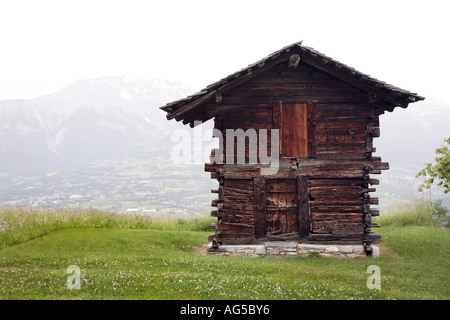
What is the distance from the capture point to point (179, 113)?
43.1ft

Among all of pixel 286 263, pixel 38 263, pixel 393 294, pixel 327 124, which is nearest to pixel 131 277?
pixel 38 263

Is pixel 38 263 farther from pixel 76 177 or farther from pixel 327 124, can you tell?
pixel 76 177

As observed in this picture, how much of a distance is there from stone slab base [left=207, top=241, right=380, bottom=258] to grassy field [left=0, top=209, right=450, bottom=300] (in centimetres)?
58

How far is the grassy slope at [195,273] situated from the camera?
8.68 m

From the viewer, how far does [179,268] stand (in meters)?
11.1

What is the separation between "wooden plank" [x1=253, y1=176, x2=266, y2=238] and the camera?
13.8m

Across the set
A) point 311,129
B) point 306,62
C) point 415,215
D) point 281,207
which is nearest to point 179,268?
point 281,207

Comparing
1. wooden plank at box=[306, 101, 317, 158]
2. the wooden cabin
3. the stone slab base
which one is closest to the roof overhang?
the wooden cabin

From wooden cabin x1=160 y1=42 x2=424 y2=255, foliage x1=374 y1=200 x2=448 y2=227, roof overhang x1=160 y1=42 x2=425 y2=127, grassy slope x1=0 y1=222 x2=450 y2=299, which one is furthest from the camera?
foliage x1=374 y1=200 x2=448 y2=227

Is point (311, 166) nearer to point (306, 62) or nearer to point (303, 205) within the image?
point (303, 205)

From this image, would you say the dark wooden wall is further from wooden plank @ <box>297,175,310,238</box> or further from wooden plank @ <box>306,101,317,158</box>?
wooden plank @ <box>297,175,310,238</box>

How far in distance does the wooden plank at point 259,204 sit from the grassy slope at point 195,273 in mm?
1405
